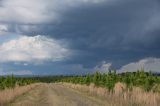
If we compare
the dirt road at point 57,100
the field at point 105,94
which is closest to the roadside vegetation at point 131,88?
the field at point 105,94

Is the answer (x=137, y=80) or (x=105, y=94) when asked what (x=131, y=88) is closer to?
(x=137, y=80)

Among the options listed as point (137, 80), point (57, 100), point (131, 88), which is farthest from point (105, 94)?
point (57, 100)

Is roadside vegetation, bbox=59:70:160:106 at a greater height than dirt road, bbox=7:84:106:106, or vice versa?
roadside vegetation, bbox=59:70:160:106

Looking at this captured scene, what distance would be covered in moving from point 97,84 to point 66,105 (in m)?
41.4

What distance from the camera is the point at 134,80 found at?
57125 mm

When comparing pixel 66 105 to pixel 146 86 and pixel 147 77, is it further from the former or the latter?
pixel 147 77

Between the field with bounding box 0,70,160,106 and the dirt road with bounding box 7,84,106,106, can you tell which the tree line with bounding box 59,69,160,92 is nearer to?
the field with bounding box 0,70,160,106

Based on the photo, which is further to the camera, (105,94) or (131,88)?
(131,88)

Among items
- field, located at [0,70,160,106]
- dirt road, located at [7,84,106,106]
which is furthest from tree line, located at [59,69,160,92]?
dirt road, located at [7,84,106,106]

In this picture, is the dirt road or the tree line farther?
the tree line

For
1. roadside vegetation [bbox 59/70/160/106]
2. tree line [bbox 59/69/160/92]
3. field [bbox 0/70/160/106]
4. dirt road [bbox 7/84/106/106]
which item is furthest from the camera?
tree line [bbox 59/69/160/92]

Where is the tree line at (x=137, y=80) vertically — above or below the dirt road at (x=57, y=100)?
above

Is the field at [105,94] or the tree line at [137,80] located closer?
the field at [105,94]

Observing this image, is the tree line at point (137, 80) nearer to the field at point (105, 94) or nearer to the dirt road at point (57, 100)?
the field at point (105, 94)
